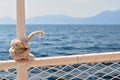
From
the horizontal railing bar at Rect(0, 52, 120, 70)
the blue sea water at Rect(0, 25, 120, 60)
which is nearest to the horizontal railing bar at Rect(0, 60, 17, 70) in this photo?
the horizontal railing bar at Rect(0, 52, 120, 70)

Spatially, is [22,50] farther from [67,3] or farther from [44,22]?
[44,22]

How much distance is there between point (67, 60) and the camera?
3.62 feet

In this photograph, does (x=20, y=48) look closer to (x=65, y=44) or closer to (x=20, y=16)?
(x=20, y=16)

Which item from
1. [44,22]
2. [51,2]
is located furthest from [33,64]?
[44,22]

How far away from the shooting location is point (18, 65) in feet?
3.39

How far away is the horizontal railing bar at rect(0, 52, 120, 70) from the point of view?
3.50 feet

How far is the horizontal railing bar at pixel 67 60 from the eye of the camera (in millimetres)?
1066

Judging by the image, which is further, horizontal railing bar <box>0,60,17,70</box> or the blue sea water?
the blue sea water

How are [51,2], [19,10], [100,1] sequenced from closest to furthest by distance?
[19,10] → [51,2] → [100,1]

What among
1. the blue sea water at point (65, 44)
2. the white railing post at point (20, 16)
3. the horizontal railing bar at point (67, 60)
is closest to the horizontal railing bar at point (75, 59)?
the horizontal railing bar at point (67, 60)

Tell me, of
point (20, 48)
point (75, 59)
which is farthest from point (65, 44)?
point (20, 48)

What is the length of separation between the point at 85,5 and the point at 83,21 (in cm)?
1696

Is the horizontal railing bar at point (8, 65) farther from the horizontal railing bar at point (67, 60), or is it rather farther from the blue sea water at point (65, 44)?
the blue sea water at point (65, 44)

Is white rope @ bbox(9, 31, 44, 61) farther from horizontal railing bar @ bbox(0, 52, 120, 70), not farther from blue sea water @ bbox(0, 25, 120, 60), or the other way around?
blue sea water @ bbox(0, 25, 120, 60)
